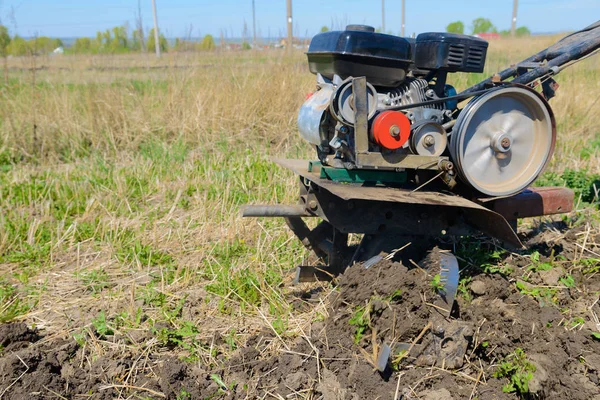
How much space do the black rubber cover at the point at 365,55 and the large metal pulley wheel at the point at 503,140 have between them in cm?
47

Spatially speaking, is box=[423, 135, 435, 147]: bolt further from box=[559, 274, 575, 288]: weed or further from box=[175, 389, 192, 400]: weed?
box=[175, 389, 192, 400]: weed

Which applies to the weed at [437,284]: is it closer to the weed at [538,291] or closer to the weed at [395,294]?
the weed at [395,294]

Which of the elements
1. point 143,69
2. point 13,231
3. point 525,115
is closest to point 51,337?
point 13,231

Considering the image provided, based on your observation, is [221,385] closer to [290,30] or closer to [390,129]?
[390,129]

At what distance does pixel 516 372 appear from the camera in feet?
8.85

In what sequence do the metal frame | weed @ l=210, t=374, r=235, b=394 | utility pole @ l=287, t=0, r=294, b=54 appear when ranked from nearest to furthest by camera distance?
weed @ l=210, t=374, r=235, b=394, the metal frame, utility pole @ l=287, t=0, r=294, b=54

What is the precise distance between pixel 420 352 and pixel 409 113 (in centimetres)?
122

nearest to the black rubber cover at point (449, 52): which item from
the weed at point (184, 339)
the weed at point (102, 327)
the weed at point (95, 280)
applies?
the weed at point (184, 339)

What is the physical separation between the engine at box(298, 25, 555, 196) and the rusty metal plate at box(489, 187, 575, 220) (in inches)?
10.4

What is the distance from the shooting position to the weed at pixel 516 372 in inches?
104

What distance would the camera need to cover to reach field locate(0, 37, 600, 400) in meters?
2.79

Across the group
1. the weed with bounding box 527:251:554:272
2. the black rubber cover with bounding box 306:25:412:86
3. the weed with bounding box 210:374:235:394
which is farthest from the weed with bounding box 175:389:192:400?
the weed with bounding box 527:251:554:272

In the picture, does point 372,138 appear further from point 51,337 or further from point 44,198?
point 44,198

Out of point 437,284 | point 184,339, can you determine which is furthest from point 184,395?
point 437,284
